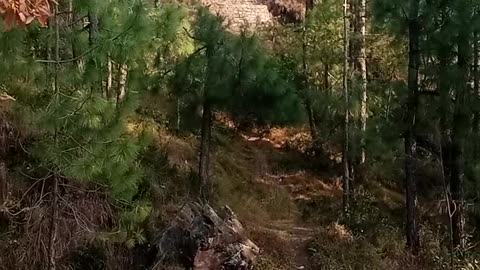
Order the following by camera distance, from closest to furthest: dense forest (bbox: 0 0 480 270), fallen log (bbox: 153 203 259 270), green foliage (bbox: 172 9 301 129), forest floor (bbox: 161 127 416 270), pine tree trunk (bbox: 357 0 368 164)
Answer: dense forest (bbox: 0 0 480 270) → fallen log (bbox: 153 203 259 270) → green foliage (bbox: 172 9 301 129) → forest floor (bbox: 161 127 416 270) → pine tree trunk (bbox: 357 0 368 164)

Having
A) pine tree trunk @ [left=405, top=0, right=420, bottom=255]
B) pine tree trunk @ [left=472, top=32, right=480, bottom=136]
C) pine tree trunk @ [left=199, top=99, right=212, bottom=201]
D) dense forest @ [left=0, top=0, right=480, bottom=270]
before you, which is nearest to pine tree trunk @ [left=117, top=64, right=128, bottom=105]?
dense forest @ [left=0, top=0, right=480, bottom=270]

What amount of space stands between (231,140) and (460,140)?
22.2ft

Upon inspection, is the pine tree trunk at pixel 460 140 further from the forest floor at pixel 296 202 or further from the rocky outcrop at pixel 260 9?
the rocky outcrop at pixel 260 9

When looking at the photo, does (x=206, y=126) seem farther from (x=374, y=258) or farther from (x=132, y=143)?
(x=132, y=143)

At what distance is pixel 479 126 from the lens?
1055 cm

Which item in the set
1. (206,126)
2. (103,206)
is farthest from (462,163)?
(103,206)

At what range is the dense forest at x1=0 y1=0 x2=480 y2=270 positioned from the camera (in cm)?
605

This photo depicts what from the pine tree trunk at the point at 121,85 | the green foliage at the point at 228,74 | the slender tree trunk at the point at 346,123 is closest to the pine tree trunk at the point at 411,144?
the slender tree trunk at the point at 346,123

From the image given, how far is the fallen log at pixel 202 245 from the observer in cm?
845

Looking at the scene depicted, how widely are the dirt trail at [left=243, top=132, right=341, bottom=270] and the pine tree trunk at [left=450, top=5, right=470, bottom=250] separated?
2.46m

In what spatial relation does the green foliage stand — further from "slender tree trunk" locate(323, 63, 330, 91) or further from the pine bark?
"slender tree trunk" locate(323, 63, 330, 91)

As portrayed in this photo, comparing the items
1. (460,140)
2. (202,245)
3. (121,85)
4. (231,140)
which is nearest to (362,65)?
(460,140)

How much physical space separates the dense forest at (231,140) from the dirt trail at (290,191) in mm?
52

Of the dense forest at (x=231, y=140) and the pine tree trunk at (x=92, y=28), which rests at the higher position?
the pine tree trunk at (x=92, y=28)
